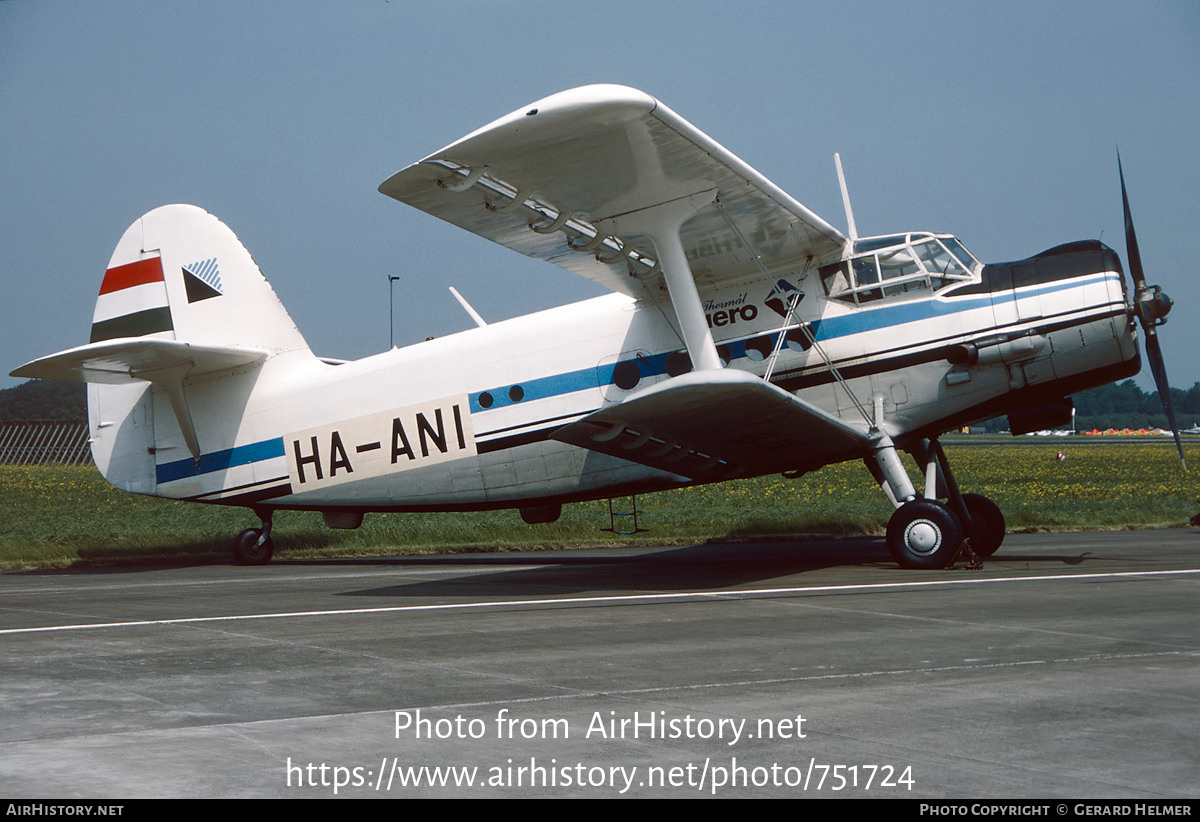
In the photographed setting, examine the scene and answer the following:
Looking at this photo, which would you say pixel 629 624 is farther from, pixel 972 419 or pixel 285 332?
pixel 285 332

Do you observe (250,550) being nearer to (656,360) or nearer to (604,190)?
(656,360)

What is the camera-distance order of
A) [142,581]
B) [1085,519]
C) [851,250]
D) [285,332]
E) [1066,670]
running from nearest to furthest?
[1066,670]
[851,250]
[142,581]
[285,332]
[1085,519]

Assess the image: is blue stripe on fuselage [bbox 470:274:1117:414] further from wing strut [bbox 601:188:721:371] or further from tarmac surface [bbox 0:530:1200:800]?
tarmac surface [bbox 0:530:1200:800]

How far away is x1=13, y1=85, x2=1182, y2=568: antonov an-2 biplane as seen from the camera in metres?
10.2

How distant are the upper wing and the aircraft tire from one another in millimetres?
6765

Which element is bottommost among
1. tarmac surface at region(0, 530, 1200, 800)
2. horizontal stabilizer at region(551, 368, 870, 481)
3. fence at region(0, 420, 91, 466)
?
tarmac surface at region(0, 530, 1200, 800)

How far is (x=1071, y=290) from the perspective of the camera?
11461 millimetres

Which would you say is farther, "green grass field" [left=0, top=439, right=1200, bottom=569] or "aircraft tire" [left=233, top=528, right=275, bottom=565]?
"green grass field" [left=0, top=439, right=1200, bottom=569]

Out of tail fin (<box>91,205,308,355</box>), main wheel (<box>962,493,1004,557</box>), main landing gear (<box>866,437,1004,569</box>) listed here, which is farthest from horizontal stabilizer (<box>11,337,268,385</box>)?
main wheel (<box>962,493,1004,557</box>)

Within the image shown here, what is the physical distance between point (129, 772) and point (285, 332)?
12002 millimetres

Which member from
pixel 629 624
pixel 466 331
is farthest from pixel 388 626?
pixel 466 331

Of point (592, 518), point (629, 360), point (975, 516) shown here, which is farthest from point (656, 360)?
point (592, 518)

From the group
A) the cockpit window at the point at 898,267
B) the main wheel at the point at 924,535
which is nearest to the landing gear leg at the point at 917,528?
the main wheel at the point at 924,535

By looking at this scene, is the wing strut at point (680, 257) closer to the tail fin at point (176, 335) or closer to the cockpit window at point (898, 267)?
the cockpit window at point (898, 267)
